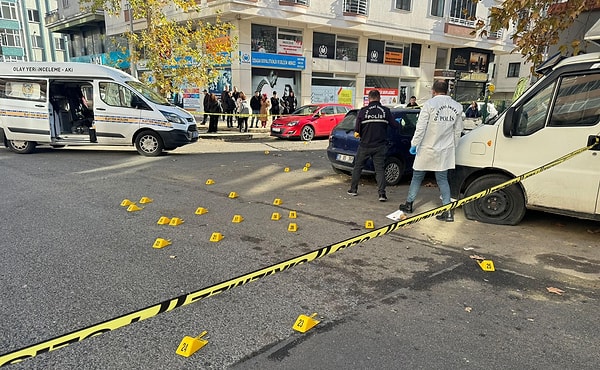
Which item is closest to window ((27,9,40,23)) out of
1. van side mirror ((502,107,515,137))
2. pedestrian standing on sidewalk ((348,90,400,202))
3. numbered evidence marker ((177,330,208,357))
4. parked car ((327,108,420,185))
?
parked car ((327,108,420,185))

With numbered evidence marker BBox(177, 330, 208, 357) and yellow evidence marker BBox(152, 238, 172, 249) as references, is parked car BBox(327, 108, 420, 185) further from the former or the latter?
numbered evidence marker BBox(177, 330, 208, 357)

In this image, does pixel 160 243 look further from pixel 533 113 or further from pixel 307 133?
pixel 307 133

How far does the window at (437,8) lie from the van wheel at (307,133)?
1653 centimetres

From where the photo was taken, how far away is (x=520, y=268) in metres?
4.11

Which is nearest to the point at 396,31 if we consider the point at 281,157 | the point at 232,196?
the point at 281,157

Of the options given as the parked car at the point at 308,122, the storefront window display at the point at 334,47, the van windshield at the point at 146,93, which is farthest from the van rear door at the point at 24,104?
the storefront window display at the point at 334,47

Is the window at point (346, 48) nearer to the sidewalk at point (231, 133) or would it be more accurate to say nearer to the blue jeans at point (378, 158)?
the sidewalk at point (231, 133)

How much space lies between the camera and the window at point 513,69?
42.1m

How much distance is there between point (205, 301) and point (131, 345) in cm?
72

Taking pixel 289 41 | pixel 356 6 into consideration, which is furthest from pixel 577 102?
pixel 356 6

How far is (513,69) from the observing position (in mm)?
42531

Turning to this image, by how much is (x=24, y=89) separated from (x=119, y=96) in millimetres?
2455

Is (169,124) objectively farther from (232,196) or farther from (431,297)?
(431,297)

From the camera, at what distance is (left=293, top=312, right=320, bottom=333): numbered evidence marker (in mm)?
2926
